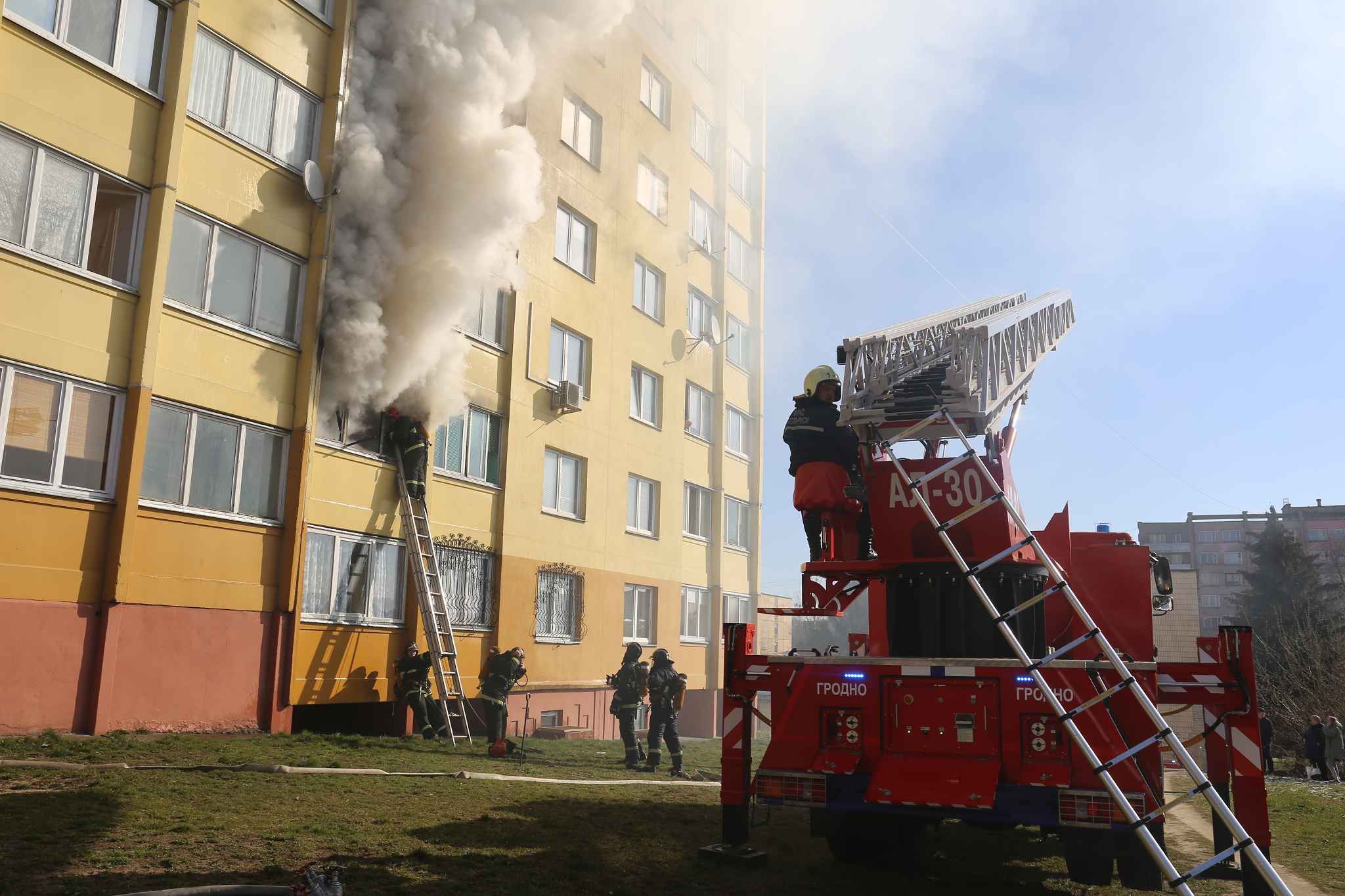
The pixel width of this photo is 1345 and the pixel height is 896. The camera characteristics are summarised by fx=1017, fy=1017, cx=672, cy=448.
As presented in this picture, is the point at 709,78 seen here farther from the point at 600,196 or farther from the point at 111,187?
the point at 111,187

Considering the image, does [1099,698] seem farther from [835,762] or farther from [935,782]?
[835,762]

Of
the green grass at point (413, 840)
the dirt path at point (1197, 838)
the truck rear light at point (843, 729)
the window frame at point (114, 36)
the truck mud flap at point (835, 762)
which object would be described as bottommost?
the dirt path at point (1197, 838)

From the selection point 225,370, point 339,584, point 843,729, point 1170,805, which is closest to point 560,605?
point 339,584

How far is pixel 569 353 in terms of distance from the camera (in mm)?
20781

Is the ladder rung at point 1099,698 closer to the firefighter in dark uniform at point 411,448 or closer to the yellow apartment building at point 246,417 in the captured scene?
the yellow apartment building at point 246,417

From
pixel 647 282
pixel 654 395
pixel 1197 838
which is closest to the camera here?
pixel 1197 838

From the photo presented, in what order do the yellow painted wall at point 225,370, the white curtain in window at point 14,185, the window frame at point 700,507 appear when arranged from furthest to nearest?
the window frame at point 700,507 < the yellow painted wall at point 225,370 < the white curtain in window at point 14,185

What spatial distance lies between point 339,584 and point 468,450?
364 centimetres

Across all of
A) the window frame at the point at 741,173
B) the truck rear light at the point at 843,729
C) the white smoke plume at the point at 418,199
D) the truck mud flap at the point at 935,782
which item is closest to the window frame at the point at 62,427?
the white smoke plume at the point at 418,199

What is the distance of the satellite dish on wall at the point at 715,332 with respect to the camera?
88.7ft

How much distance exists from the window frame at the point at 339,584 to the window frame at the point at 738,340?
1379 centimetres

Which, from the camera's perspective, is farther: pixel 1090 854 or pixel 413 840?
pixel 413 840

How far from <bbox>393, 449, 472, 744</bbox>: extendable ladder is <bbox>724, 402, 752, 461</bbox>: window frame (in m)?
12.3

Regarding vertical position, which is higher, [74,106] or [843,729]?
[74,106]
